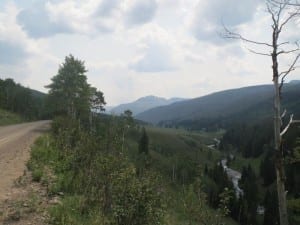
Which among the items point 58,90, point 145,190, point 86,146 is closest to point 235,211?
point 58,90

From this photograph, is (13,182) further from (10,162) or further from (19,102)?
(19,102)

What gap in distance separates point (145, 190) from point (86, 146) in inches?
325

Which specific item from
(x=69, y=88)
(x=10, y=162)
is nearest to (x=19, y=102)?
(x=69, y=88)

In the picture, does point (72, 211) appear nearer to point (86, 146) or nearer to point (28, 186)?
point (28, 186)

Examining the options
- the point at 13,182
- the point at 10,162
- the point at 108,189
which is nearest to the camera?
the point at 108,189

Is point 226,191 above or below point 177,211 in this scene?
above

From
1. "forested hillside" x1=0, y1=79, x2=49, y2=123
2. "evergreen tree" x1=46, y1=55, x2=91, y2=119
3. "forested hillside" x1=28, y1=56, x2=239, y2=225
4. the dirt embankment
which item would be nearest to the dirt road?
the dirt embankment

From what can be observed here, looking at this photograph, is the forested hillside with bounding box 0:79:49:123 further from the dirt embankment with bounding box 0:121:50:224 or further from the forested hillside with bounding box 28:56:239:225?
the forested hillside with bounding box 28:56:239:225

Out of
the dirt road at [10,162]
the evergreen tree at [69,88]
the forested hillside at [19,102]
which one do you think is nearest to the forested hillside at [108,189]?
the dirt road at [10,162]

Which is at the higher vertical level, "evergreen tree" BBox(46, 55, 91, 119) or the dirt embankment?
"evergreen tree" BBox(46, 55, 91, 119)

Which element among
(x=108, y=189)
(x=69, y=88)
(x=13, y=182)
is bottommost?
(x=13, y=182)

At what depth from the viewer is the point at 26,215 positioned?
1234cm

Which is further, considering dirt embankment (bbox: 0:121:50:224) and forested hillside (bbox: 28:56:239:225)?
dirt embankment (bbox: 0:121:50:224)

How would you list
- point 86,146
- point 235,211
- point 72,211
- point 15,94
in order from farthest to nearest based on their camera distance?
1. point 15,94
2. point 235,211
3. point 86,146
4. point 72,211
